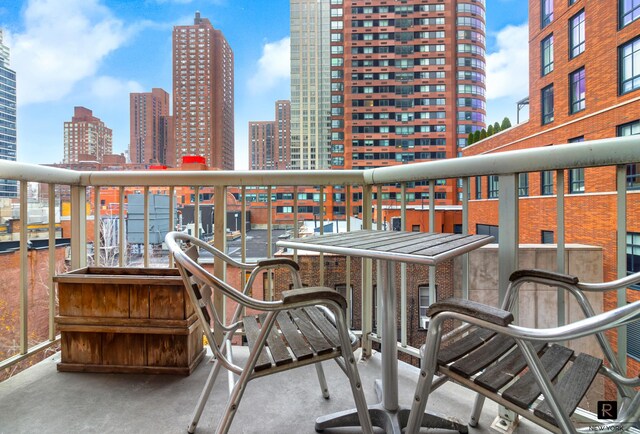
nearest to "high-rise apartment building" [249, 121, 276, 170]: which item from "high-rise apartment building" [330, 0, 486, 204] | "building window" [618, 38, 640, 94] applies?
"high-rise apartment building" [330, 0, 486, 204]

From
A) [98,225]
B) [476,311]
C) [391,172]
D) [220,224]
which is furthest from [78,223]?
[476,311]

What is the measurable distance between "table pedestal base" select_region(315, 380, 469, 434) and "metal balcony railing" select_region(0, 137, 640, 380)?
1.66ft

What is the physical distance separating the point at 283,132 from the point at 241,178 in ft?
118

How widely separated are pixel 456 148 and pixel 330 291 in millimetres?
43679

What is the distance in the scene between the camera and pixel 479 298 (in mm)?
6312

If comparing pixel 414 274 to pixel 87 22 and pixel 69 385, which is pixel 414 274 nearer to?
pixel 69 385

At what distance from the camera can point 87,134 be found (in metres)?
20.3

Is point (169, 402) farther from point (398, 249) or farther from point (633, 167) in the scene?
point (633, 167)

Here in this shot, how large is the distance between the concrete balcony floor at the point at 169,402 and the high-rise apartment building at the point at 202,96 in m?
21.3

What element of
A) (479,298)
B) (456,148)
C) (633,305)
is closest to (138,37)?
(456,148)

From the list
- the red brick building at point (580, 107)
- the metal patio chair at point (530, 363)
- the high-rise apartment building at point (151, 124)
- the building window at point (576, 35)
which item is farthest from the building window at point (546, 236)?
the high-rise apartment building at point (151, 124)

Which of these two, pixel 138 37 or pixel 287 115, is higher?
pixel 138 37

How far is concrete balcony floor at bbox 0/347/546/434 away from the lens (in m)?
1.41
